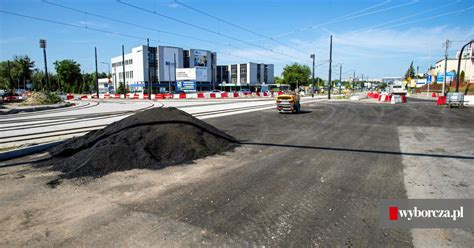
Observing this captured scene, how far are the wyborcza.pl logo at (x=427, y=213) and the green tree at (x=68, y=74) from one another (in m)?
121

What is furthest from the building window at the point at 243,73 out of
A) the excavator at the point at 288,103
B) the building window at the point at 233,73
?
the excavator at the point at 288,103

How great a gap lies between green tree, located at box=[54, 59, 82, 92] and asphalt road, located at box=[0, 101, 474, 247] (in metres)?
117

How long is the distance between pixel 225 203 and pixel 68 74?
121m

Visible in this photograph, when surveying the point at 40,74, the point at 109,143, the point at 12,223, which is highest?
the point at 40,74

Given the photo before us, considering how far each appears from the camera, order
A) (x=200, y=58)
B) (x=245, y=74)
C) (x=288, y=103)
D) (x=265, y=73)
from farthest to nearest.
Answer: (x=265, y=73)
(x=245, y=74)
(x=200, y=58)
(x=288, y=103)

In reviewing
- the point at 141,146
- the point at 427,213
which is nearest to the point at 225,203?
the point at 427,213

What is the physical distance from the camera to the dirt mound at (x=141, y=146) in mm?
6434

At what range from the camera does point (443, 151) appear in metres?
8.37

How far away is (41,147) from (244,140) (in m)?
6.33

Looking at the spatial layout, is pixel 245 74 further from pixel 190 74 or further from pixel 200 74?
pixel 190 74

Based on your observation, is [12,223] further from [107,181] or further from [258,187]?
[258,187]

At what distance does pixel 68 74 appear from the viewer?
348 ft

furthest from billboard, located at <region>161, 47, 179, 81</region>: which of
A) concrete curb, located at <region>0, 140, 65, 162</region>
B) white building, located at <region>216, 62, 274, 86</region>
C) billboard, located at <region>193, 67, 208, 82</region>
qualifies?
concrete curb, located at <region>0, 140, 65, 162</region>

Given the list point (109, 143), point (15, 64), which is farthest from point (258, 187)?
point (15, 64)
